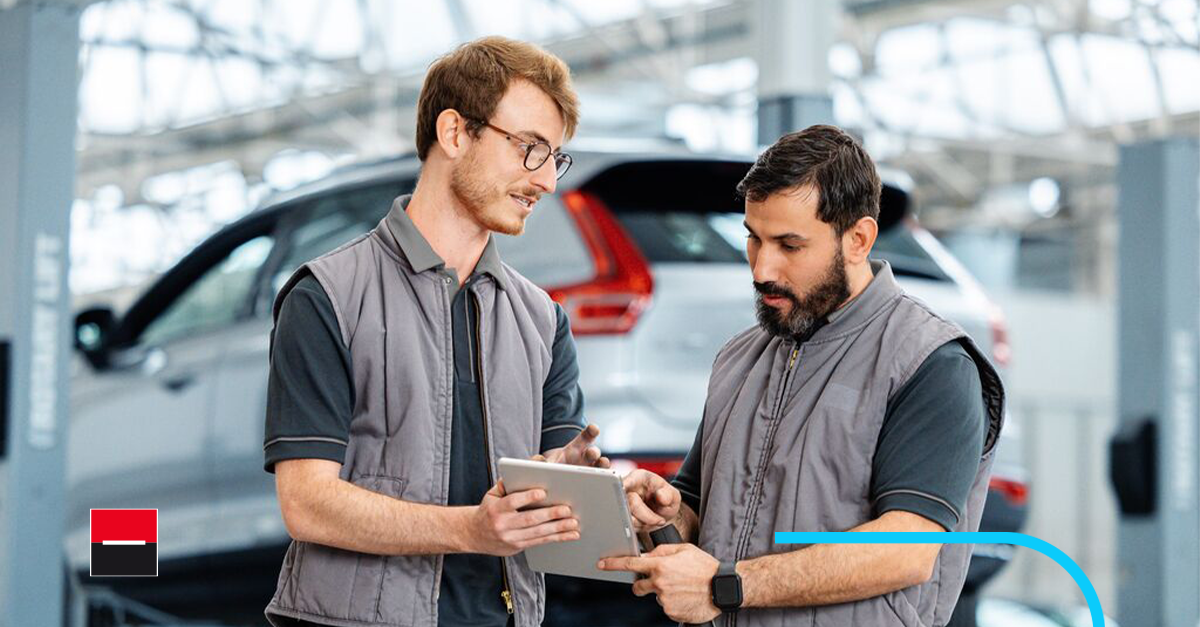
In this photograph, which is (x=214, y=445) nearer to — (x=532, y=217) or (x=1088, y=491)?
(x=532, y=217)

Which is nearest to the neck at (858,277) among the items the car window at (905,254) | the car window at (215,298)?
the car window at (905,254)

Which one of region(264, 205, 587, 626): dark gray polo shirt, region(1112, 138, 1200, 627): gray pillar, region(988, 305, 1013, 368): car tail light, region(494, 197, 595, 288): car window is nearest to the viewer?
region(264, 205, 587, 626): dark gray polo shirt

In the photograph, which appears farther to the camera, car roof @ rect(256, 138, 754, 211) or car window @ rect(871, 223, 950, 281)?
car window @ rect(871, 223, 950, 281)

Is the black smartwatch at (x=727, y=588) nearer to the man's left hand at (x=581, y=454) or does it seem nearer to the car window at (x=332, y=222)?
the man's left hand at (x=581, y=454)

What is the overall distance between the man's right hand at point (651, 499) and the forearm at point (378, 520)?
0.33m

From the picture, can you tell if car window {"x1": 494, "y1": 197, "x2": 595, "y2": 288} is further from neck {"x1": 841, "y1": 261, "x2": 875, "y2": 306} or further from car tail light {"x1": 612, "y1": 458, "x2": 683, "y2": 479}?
neck {"x1": 841, "y1": 261, "x2": 875, "y2": 306}

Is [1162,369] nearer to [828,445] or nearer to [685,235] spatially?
[685,235]

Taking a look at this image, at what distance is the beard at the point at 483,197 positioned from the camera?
245 cm

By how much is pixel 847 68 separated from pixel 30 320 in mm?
13827

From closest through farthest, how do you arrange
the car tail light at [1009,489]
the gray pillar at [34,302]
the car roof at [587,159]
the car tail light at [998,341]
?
the car roof at [587,159]
the gray pillar at [34,302]
the car tail light at [1009,489]
the car tail light at [998,341]

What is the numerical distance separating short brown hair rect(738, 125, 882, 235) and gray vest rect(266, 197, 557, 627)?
0.52 metres

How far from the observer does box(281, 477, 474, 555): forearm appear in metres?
2.22

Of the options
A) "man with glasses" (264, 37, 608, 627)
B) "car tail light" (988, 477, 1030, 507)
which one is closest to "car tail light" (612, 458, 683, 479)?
"car tail light" (988, 477, 1030, 507)

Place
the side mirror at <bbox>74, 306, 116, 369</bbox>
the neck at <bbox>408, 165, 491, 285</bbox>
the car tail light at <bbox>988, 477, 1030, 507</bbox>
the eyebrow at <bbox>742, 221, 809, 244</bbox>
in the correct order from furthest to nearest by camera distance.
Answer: the side mirror at <bbox>74, 306, 116, 369</bbox>, the car tail light at <bbox>988, 477, 1030, 507</bbox>, the neck at <bbox>408, 165, 491, 285</bbox>, the eyebrow at <bbox>742, 221, 809, 244</bbox>
